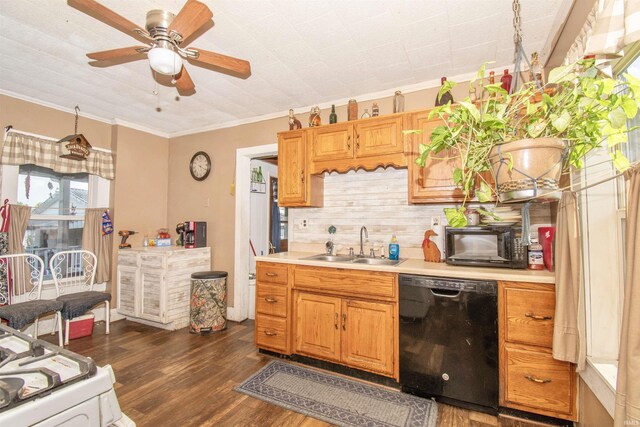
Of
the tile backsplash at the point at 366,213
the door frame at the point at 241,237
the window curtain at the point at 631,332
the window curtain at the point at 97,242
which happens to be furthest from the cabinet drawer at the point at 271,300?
the window curtain at the point at 97,242

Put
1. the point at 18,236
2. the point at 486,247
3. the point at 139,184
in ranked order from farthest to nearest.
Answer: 1. the point at 139,184
2. the point at 18,236
3. the point at 486,247

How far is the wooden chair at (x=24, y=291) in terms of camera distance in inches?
98.3

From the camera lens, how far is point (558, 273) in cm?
167

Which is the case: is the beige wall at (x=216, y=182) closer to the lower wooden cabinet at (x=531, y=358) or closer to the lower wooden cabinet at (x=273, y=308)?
the lower wooden cabinet at (x=273, y=308)

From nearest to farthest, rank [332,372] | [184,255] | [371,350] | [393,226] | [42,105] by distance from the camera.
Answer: [371,350], [332,372], [393,226], [42,105], [184,255]

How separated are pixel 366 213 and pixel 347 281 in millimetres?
875

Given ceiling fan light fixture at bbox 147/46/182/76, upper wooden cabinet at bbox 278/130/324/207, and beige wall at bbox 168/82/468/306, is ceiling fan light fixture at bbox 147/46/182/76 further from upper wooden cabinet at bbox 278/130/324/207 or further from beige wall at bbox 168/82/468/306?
beige wall at bbox 168/82/468/306

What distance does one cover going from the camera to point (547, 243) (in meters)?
2.06

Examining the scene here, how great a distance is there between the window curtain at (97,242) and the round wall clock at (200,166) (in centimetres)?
121

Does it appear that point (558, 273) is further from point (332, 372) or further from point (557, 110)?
point (332, 372)

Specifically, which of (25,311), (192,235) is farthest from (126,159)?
(25,311)

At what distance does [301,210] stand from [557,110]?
8.88 ft

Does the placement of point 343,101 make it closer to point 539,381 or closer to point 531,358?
point 531,358

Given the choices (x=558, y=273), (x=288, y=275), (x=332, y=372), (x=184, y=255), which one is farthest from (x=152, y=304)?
(x=558, y=273)
